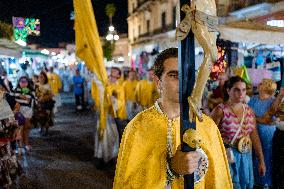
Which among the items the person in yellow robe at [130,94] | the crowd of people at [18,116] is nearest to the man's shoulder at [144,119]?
the crowd of people at [18,116]

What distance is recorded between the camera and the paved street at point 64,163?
7141 millimetres

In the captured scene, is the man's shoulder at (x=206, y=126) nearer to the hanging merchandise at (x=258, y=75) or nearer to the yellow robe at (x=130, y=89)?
the hanging merchandise at (x=258, y=75)

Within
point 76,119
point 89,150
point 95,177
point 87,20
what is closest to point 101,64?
point 87,20

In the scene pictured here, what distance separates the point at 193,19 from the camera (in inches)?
67.4

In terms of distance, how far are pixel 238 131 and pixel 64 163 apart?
16.6ft

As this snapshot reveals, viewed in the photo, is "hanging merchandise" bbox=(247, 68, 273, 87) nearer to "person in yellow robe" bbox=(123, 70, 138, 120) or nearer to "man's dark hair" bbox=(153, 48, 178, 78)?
"person in yellow robe" bbox=(123, 70, 138, 120)

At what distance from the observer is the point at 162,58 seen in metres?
2.32

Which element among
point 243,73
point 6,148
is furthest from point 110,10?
point 6,148

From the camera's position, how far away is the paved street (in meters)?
7.14

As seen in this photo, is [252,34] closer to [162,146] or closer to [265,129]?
[265,129]

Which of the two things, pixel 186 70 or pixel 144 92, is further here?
pixel 144 92

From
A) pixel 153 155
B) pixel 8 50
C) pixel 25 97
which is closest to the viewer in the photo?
pixel 153 155

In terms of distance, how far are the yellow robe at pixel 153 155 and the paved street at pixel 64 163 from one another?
188 inches

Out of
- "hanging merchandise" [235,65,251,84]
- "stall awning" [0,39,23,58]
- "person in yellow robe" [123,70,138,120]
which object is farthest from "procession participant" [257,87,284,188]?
"person in yellow robe" [123,70,138,120]
